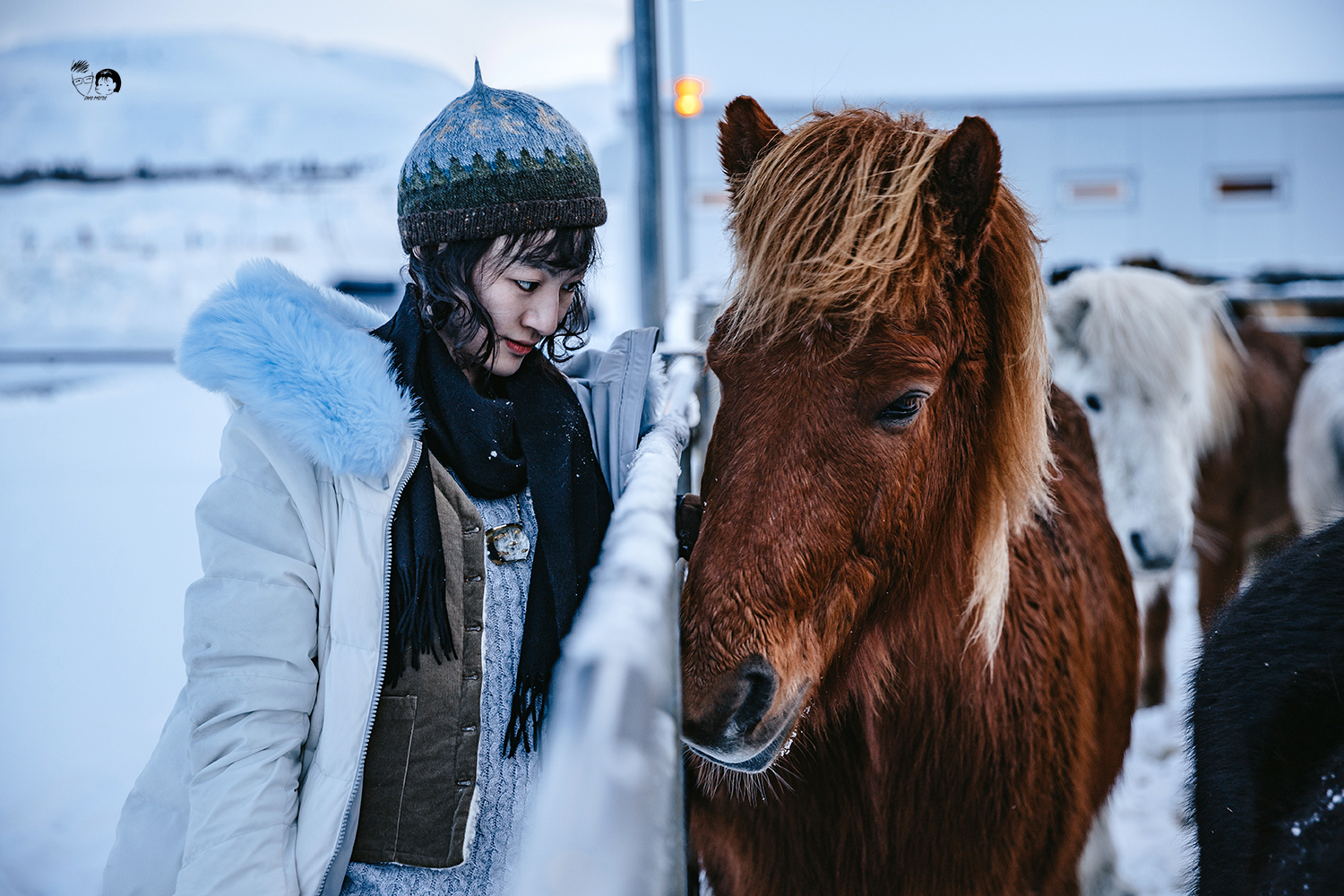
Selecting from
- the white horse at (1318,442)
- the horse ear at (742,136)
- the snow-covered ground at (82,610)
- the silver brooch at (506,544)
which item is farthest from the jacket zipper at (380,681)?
the white horse at (1318,442)

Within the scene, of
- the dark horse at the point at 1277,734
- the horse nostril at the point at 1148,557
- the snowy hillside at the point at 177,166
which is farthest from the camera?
the snowy hillside at the point at 177,166

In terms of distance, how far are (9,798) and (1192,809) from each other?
13.2 ft

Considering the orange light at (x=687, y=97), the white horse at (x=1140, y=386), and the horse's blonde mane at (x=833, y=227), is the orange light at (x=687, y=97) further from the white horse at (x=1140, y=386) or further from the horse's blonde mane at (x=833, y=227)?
the horse's blonde mane at (x=833, y=227)

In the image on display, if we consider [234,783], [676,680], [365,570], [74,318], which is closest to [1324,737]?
[676,680]

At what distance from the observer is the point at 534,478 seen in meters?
1.34

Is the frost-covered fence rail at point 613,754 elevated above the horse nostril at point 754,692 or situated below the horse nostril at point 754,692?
above

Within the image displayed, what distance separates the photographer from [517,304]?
1.33 m

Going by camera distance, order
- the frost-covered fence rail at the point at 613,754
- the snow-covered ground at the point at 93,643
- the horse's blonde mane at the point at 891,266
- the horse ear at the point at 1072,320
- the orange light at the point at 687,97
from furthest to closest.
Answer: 1. the orange light at the point at 687,97
2. the horse ear at the point at 1072,320
3. the snow-covered ground at the point at 93,643
4. the horse's blonde mane at the point at 891,266
5. the frost-covered fence rail at the point at 613,754

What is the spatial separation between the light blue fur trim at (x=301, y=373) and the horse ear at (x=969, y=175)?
0.99 m

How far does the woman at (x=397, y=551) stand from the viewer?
1.03 meters

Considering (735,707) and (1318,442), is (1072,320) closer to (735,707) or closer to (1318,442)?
(1318,442)

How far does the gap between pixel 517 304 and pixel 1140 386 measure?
10.1ft

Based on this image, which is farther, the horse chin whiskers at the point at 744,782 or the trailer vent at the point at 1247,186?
the trailer vent at the point at 1247,186

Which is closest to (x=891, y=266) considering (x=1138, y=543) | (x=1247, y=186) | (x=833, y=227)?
(x=833, y=227)
